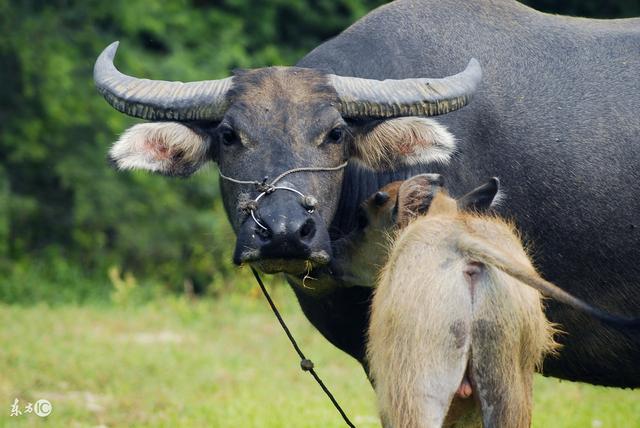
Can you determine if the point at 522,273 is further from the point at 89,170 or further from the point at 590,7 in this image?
the point at 590,7

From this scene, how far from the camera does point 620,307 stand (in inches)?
242

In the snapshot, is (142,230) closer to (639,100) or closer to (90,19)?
(90,19)

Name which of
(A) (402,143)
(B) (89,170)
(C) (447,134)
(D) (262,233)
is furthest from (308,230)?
(B) (89,170)

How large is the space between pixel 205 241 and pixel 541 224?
36.6 ft

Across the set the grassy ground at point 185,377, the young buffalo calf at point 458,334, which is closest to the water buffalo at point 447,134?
the young buffalo calf at point 458,334

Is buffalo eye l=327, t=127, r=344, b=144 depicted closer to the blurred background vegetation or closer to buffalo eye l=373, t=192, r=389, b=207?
buffalo eye l=373, t=192, r=389, b=207

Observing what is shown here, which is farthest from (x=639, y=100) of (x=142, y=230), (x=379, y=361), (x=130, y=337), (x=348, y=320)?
(x=142, y=230)

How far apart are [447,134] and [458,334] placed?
5.45 ft

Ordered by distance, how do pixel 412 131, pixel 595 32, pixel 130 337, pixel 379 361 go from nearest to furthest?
pixel 379 361 → pixel 412 131 → pixel 595 32 → pixel 130 337

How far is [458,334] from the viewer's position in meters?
4.52

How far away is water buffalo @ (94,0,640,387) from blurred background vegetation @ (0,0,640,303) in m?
8.75

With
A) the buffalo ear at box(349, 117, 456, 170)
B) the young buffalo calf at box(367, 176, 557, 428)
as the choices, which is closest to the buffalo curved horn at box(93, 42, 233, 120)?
the buffalo ear at box(349, 117, 456, 170)

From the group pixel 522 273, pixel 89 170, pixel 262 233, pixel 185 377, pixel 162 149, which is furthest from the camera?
pixel 89 170

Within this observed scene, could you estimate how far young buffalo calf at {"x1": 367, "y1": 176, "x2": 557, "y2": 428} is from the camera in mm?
4500
